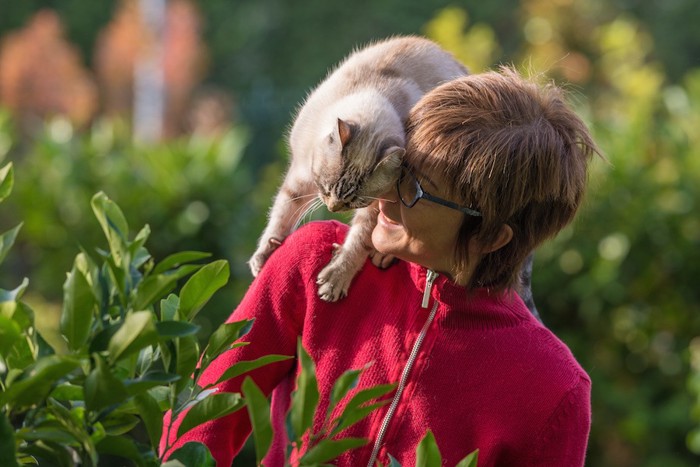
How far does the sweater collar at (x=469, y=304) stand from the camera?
1.87 metres

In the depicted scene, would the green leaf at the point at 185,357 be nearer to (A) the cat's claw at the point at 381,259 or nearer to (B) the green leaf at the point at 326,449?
(B) the green leaf at the point at 326,449

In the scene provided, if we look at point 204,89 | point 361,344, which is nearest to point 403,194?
point 361,344

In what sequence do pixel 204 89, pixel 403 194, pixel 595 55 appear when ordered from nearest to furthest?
pixel 403 194 < pixel 595 55 < pixel 204 89

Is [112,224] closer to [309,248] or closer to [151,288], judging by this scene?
[151,288]

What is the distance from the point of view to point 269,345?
1.88 meters

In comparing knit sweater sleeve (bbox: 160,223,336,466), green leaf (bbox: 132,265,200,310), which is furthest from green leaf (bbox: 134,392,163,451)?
knit sweater sleeve (bbox: 160,223,336,466)

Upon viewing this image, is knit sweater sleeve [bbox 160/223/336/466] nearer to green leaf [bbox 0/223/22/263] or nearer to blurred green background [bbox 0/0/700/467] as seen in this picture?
green leaf [bbox 0/223/22/263]

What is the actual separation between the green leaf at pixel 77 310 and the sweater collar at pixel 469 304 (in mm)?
858

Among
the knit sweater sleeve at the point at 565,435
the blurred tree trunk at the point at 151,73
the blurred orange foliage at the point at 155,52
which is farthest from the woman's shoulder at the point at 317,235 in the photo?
the blurred orange foliage at the point at 155,52

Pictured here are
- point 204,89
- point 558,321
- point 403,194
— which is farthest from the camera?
point 204,89

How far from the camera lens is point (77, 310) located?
3.75 feet

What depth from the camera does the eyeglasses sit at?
5.79 ft

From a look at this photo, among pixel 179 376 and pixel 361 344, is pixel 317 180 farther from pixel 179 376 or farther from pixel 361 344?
pixel 179 376

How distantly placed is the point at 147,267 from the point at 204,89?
2165 cm
